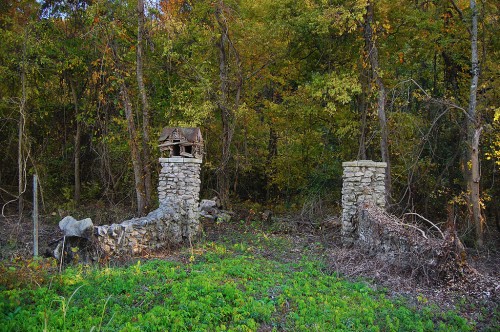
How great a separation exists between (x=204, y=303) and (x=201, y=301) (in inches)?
3.0

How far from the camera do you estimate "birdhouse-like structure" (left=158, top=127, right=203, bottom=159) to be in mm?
11477

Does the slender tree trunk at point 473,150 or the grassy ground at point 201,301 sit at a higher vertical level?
the slender tree trunk at point 473,150

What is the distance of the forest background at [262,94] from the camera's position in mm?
13000

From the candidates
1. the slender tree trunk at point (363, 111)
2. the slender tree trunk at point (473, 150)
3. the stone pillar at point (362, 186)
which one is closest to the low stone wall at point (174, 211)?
the stone pillar at point (362, 186)

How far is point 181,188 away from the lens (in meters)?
11.4

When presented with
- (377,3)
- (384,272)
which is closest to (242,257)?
(384,272)

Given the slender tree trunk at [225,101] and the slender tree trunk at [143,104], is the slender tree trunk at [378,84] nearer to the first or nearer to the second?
the slender tree trunk at [225,101]

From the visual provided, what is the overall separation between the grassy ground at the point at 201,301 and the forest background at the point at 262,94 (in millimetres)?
5598

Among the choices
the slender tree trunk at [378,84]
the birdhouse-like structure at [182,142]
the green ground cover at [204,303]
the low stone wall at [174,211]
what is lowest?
the green ground cover at [204,303]

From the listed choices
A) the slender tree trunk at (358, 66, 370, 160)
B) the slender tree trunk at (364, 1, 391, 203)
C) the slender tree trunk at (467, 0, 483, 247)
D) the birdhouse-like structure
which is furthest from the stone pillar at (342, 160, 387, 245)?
the birdhouse-like structure

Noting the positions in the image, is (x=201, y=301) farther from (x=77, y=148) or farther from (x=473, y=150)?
(x=77, y=148)

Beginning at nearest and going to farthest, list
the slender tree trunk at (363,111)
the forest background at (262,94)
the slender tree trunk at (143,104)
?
the slender tree trunk at (143,104) < the forest background at (262,94) < the slender tree trunk at (363,111)

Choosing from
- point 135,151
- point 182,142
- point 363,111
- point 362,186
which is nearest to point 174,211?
point 182,142

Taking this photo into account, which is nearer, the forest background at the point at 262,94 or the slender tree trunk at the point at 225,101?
the forest background at the point at 262,94
